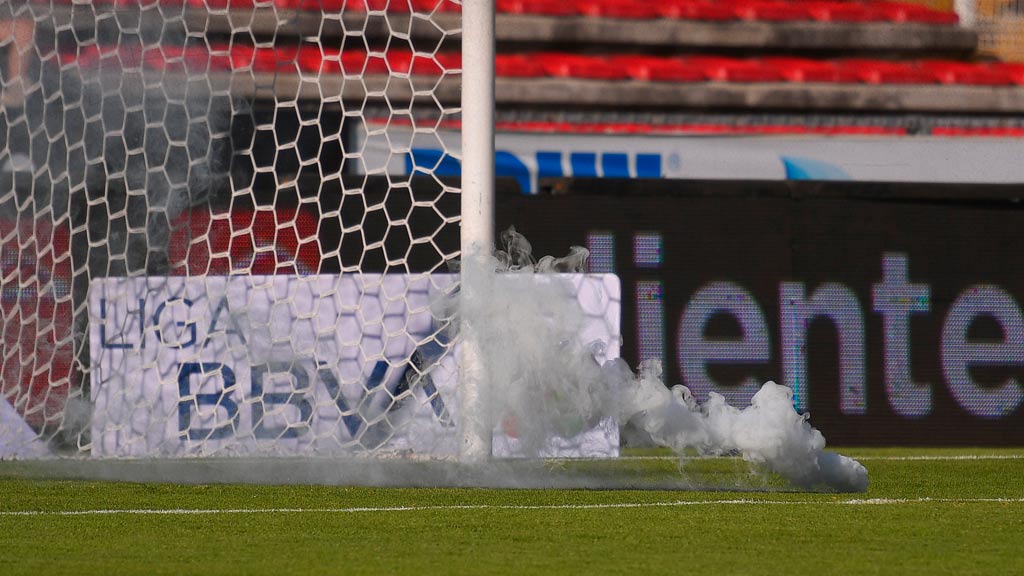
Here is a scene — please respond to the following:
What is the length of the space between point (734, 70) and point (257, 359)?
21.0 feet

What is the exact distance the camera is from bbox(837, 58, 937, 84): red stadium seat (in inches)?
415

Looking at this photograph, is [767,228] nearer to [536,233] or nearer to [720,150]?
[536,233]

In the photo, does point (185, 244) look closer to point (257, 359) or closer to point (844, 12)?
point (257, 359)

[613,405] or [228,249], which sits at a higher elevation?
[228,249]

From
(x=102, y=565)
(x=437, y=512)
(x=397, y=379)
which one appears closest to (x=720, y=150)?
(x=397, y=379)

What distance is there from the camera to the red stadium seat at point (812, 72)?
10523 mm

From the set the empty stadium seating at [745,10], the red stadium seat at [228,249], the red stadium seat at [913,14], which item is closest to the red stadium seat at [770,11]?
the empty stadium seating at [745,10]

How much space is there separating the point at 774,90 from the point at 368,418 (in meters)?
6.35

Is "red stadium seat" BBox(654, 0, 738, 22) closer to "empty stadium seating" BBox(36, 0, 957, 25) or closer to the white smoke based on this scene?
"empty stadium seating" BBox(36, 0, 957, 25)

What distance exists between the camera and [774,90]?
1025 centimetres

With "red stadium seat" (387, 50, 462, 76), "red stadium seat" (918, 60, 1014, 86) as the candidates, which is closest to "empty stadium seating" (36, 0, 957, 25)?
"red stadium seat" (918, 60, 1014, 86)

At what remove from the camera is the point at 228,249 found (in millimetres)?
5133

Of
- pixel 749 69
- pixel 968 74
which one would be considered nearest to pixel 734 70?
pixel 749 69

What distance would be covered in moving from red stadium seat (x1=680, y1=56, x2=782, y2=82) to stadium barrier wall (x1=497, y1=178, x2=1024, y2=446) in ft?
14.4
